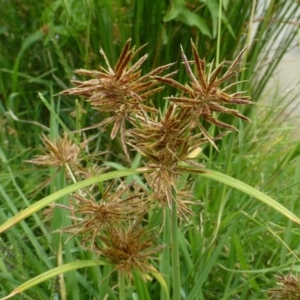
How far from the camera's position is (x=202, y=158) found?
904mm

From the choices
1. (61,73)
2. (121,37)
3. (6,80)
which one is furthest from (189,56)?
(6,80)

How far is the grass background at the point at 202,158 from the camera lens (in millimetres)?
945

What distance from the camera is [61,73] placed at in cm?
179

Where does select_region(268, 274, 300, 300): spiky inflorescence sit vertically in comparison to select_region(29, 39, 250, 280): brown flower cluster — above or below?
below

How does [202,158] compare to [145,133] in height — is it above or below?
below

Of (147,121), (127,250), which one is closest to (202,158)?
(127,250)

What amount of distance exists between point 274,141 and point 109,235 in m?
1.21

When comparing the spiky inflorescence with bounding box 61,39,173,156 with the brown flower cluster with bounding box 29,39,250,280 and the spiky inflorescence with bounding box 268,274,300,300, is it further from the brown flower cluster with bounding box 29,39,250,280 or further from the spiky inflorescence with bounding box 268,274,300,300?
the spiky inflorescence with bounding box 268,274,300,300

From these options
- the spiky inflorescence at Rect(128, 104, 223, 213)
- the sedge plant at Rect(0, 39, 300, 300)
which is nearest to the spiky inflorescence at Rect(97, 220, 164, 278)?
the sedge plant at Rect(0, 39, 300, 300)

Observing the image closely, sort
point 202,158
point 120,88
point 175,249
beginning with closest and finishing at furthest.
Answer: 1. point 120,88
2. point 175,249
3. point 202,158

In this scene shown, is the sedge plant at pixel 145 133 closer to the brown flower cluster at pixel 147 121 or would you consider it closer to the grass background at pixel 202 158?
the brown flower cluster at pixel 147 121

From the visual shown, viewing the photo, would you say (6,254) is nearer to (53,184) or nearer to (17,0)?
(53,184)

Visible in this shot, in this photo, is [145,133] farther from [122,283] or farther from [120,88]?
[122,283]

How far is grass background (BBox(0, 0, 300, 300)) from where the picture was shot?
0.94 m
